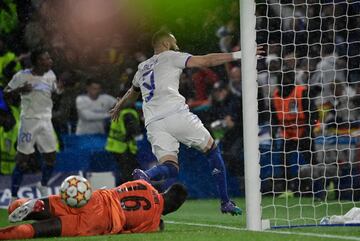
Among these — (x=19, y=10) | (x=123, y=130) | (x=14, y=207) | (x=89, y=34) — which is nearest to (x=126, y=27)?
(x=89, y=34)

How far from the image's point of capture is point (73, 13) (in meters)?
20.2

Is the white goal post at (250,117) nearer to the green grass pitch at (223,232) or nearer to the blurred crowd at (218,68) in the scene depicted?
the green grass pitch at (223,232)

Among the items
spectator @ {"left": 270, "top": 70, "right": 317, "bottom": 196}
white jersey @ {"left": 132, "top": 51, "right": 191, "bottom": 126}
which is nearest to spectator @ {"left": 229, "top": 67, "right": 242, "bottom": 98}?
spectator @ {"left": 270, "top": 70, "right": 317, "bottom": 196}

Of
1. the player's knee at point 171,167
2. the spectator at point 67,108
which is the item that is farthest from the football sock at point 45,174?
the player's knee at point 171,167

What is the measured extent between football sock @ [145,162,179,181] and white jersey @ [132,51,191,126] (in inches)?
21.4

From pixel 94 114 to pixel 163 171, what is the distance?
6458 millimetres

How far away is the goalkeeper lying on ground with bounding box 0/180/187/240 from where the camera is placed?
326 inches

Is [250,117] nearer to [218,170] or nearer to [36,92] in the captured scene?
[218,170]

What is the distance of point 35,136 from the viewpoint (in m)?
14.2

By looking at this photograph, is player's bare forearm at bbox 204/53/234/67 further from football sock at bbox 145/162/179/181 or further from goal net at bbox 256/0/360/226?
goal net at bbox 256/0/360/226

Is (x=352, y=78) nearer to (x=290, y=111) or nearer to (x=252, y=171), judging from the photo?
(x=290, y=111)

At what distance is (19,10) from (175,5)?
2.93 meters

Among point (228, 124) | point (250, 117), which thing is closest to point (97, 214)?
point (250, 117)

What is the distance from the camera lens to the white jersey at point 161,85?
406 inches
